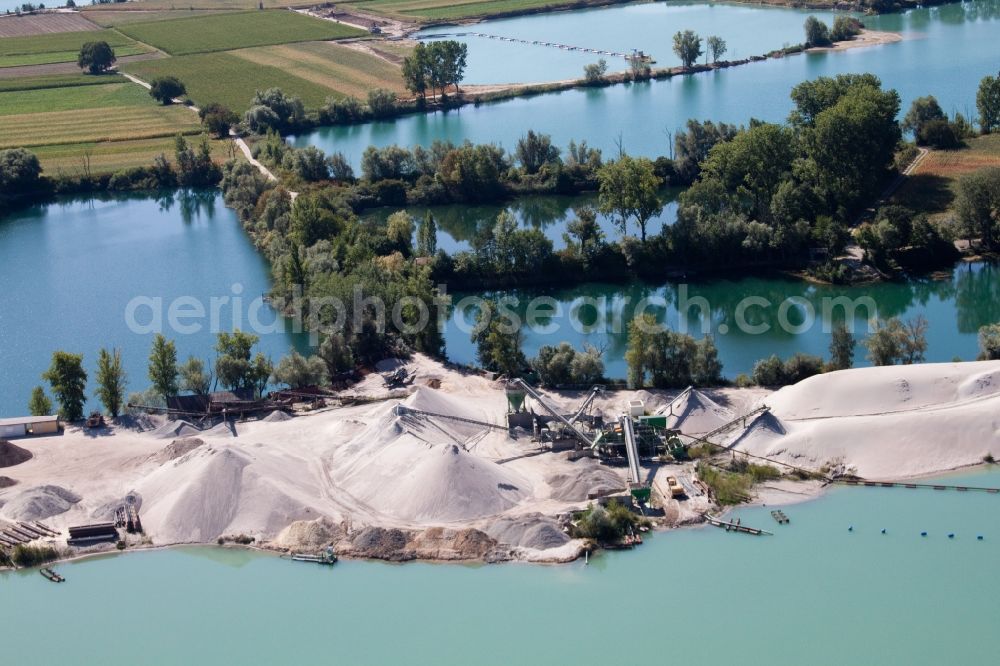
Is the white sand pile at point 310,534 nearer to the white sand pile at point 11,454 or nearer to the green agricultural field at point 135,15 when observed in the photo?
the white sand pile at point 11,454

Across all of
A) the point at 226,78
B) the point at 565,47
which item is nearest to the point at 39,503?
the point at 226,78

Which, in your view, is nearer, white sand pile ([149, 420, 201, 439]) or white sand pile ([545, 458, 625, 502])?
white sand pile ([545, 458, 625, 502])

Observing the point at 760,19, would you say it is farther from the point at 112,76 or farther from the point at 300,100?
the point at 112,76

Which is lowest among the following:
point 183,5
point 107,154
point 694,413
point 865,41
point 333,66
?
point 694,413

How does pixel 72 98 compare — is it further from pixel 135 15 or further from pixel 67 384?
pixel 67 384

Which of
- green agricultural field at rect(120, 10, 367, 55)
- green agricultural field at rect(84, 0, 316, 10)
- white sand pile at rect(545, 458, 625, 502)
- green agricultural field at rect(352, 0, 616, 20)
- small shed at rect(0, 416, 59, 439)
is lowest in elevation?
white sand pile at rect(545, 458, 625, 502)

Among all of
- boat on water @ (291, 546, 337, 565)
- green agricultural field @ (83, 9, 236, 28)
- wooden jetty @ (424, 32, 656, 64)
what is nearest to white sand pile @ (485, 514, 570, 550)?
boat on water @ (291, 546, 337, 565)

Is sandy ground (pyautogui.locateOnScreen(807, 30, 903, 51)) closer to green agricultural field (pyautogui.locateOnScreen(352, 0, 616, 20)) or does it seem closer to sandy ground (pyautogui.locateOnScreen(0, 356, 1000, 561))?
green agricultural field (pyautogui.locateOnScreen(352, 0, 616, 20))
